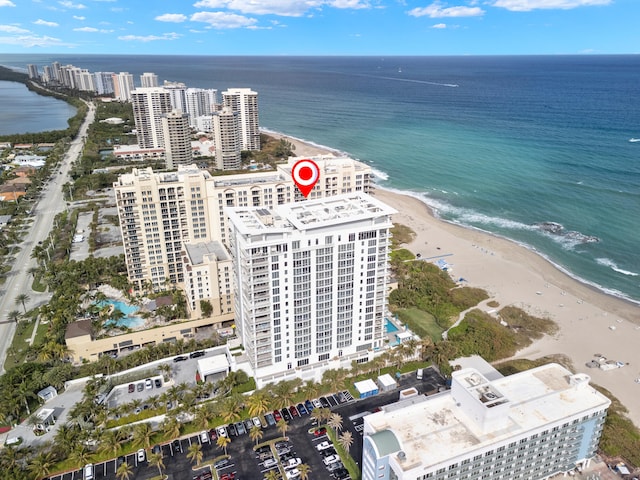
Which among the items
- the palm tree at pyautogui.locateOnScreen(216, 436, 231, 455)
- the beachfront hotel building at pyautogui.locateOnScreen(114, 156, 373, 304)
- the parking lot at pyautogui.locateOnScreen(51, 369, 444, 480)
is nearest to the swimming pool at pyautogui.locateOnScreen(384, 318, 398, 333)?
the parking lot at pyautogui.locateOnScreen(51, 369, 444, 480)

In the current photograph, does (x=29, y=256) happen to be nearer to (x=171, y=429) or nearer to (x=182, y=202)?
(x=182, y=202)

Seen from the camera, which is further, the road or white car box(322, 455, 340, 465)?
the road

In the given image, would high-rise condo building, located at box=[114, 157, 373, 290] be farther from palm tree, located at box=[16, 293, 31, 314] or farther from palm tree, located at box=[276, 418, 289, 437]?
palm tree, located at box=[276, 418, 289, 437]

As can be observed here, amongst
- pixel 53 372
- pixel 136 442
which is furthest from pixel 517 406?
pixel 53 372

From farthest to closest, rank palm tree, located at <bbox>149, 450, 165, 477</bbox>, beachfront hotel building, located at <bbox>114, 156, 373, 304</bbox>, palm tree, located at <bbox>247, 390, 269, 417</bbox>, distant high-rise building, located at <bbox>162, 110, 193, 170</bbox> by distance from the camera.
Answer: distant high-rise building, located at <bbox>162, 110, 193, 170</bbox> → beachfront hotel building, located at <bbox>114, 156, 373, 304</bbox> → palm tree, located at <bbox>247, 390, 269, 417</bbox> → palm tree, located at <bbox>149, 450, 165, 477</bbox>

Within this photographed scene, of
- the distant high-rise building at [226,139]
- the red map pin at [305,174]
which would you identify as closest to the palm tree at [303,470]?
the red map pin at [305,174]

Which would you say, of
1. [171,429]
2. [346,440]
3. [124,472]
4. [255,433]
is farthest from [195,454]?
[346,440]

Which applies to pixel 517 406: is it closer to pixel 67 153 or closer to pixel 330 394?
A: pixel 330 394
